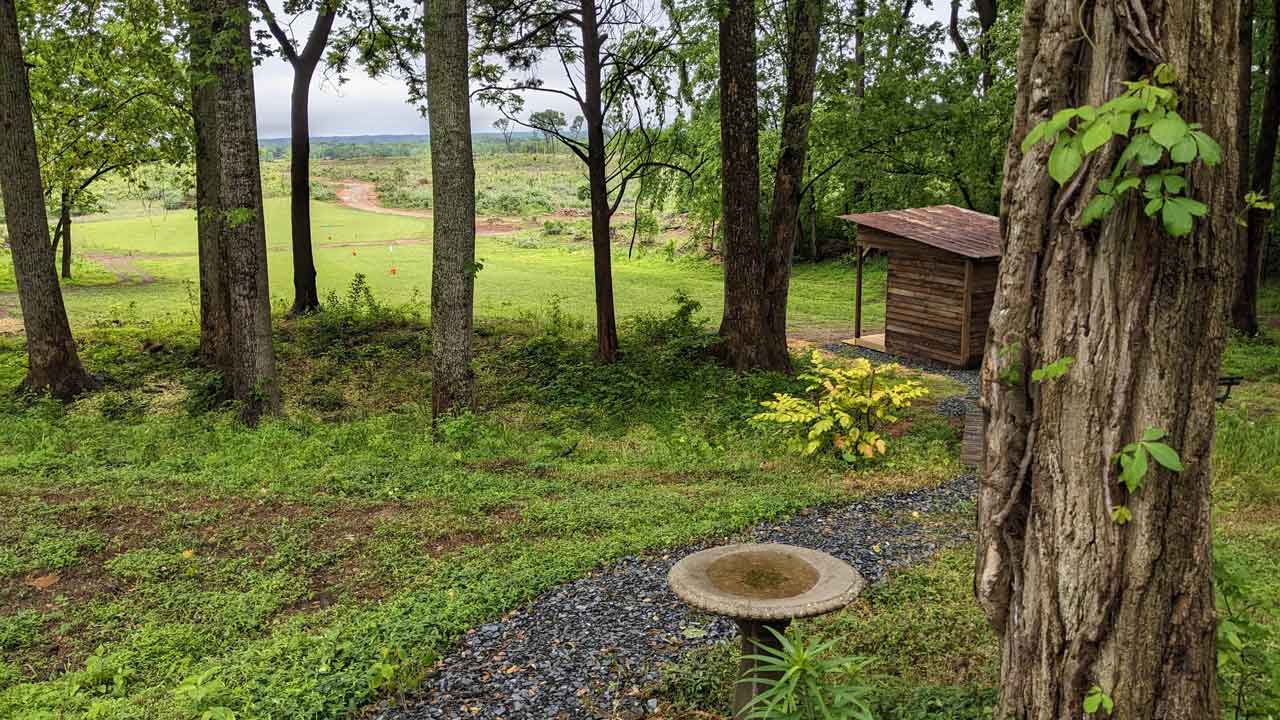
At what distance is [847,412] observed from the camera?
30.2ft

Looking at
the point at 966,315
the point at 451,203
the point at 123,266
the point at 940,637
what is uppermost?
the point at 451,203

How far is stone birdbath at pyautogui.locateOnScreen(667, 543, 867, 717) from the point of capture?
11.9 ft

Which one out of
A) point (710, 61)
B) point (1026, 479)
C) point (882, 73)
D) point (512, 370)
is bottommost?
point (512, 370)

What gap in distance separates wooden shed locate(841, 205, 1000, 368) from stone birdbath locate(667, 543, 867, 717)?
1132 cm

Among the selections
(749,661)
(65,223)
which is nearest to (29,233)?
(749,661)

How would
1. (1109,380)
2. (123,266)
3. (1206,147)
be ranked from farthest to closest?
(123,266), (1109,380), (1206,147)

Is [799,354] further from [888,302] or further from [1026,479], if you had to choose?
[1026,479]

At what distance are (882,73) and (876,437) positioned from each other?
9.77 meters

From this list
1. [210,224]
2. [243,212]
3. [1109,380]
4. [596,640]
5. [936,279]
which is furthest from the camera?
[936,279]

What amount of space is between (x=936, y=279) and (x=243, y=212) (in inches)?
453

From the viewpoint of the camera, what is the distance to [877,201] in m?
26.0

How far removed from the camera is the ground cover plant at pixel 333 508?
469cm

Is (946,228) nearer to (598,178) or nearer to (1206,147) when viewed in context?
(598,178)

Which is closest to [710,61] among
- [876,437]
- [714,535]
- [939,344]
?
[939,344]
